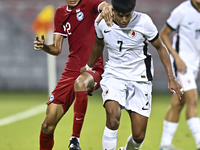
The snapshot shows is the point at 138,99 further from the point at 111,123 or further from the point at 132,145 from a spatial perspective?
the point at 132,145

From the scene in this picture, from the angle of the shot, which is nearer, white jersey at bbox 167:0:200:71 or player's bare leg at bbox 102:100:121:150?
player's bare leg at bbox 102:100:121:150

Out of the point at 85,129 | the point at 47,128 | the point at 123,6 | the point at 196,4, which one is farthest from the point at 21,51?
the point at 123,6

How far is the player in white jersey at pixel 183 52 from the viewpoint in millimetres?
5246

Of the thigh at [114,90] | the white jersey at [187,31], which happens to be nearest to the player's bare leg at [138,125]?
the thigh at [114,90]

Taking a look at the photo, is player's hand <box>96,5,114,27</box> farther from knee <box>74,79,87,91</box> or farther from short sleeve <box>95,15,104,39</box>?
knee <box>74,79,87,91</box>

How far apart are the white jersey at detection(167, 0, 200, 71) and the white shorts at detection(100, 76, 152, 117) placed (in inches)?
54.6

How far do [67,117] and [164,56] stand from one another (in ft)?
14.6

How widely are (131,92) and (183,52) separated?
1547 millimetres

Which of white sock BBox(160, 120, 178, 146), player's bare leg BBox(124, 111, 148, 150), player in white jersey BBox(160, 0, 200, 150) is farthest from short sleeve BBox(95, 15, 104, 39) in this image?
white sock BBox(160, 120, 178, 146)

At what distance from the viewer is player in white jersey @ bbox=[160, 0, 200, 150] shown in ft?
17.2

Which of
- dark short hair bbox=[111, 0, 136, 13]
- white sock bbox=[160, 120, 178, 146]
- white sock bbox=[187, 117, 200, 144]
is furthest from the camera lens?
white sock bbox=[160, 120, 178, 146]

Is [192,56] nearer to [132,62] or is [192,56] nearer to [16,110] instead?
[132,62]

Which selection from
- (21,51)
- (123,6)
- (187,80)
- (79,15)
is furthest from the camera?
(21,51)

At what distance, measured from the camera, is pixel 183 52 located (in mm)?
5441
